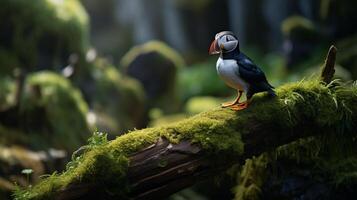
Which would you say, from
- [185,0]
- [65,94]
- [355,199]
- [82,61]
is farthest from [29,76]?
[185,0]

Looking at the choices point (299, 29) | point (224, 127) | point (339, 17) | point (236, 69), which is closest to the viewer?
point (224, 127)

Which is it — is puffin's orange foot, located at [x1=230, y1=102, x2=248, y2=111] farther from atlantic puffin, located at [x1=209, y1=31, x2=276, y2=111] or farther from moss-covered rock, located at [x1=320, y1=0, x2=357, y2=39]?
moss-covered rock, located at [x1=320, y1=0, x2=357, y2=39]

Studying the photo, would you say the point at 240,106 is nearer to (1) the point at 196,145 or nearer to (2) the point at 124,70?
(1) the point at 196,145

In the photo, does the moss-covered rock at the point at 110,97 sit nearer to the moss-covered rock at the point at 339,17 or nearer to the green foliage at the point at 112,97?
the green foliage at the point at 112,97

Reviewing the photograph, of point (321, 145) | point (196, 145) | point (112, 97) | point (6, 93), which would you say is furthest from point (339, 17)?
point (196, 145)

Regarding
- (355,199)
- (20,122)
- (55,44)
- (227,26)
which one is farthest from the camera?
(227,26)

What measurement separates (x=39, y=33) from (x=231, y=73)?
6788mm

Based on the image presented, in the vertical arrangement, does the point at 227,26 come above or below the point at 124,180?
above

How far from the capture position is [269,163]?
195 inches

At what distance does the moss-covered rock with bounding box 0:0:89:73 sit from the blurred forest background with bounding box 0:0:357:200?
0.07ft

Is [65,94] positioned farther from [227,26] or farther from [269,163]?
[227,26]

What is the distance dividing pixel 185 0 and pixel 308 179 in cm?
1618

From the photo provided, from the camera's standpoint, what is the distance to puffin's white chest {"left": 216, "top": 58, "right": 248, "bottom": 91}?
416 centimetres

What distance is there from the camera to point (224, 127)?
403 centimetres
